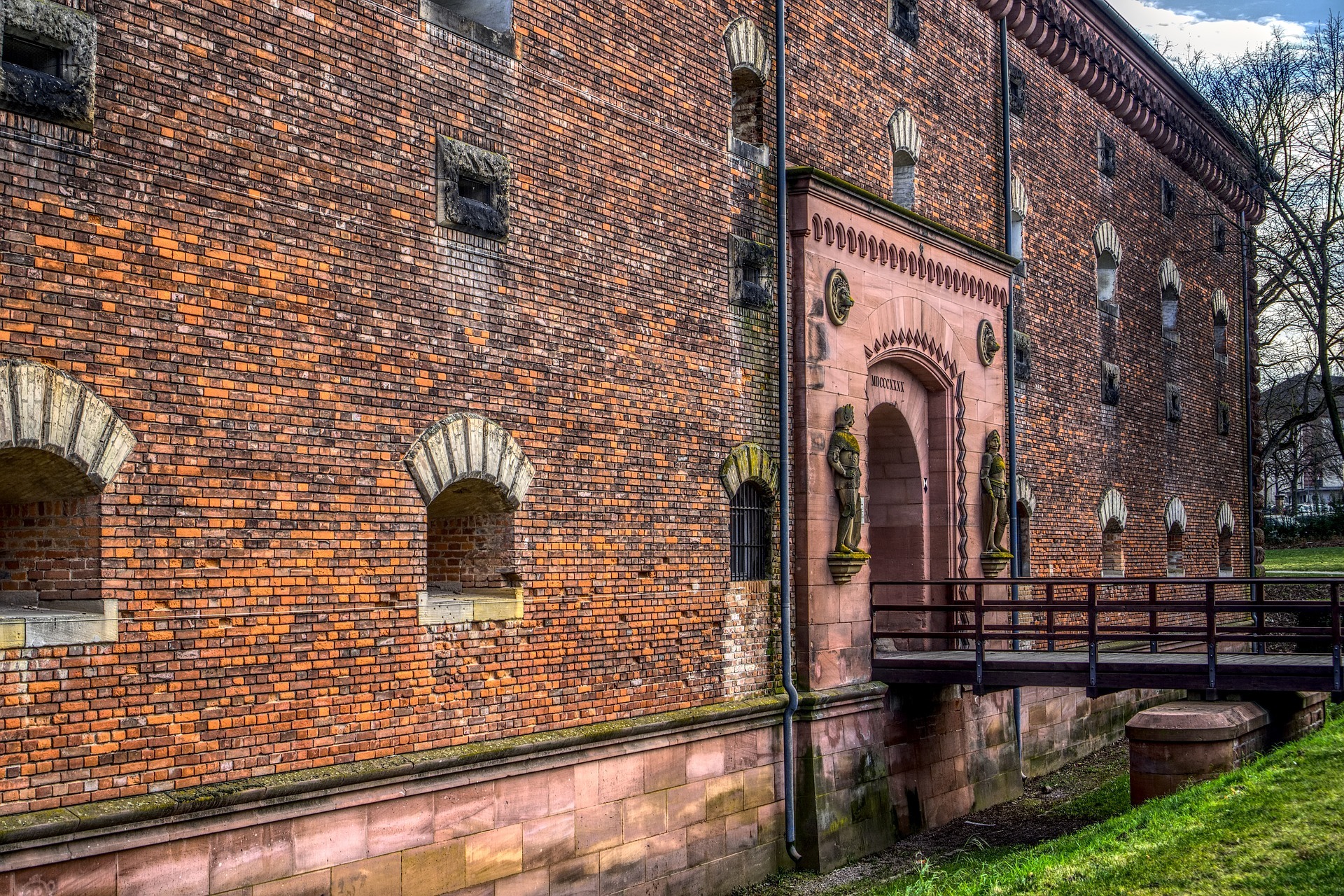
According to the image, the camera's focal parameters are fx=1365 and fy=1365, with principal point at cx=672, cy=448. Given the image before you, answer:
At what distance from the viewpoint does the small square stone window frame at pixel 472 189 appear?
1034 centimetres

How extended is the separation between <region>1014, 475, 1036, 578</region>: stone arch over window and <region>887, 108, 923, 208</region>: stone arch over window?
464 centimetres

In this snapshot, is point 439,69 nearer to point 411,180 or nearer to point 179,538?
point 411,180

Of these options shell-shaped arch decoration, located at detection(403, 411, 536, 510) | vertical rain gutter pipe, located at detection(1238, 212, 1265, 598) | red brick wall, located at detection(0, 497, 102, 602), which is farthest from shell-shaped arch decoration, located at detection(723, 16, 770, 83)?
vertical rain gutter pipe, located at detection(1238, 212, 1265, 598)

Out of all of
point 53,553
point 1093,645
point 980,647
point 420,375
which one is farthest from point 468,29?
point 1093,645

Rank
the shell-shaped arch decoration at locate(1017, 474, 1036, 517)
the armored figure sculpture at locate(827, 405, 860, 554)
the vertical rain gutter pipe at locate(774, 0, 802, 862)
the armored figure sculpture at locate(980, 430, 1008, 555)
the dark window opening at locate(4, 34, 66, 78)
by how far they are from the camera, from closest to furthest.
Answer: the dark window opening at locate(4, 34, 66, 78) → the vertical rain gutter pipe at locate(774, 0, 802, 862) → the armored figure sculpture at locate(827, 405, 860, 554) → the armored figure sculpture at locate(980, 430, 1008, 555) → the shell-shaped arch decoration at locate(1017, 474, 1036, 517)

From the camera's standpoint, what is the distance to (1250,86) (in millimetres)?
37812

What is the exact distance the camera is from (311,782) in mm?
8812

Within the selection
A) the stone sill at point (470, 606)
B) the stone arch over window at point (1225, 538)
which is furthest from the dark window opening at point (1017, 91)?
the stone sill at point (470, 606)

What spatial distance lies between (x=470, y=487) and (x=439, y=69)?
3224 millimetres

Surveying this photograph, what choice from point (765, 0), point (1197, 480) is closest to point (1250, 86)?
point (1197, 480)

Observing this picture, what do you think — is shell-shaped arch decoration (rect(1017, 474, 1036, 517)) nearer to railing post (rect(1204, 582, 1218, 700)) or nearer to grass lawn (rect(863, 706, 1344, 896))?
railing post (rect(1204, 582, 1218, 700))

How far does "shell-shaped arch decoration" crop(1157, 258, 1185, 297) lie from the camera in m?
26.2

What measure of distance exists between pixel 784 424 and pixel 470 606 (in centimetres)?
480

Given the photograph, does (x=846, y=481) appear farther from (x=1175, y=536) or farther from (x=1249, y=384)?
(x=1249, y=384)
